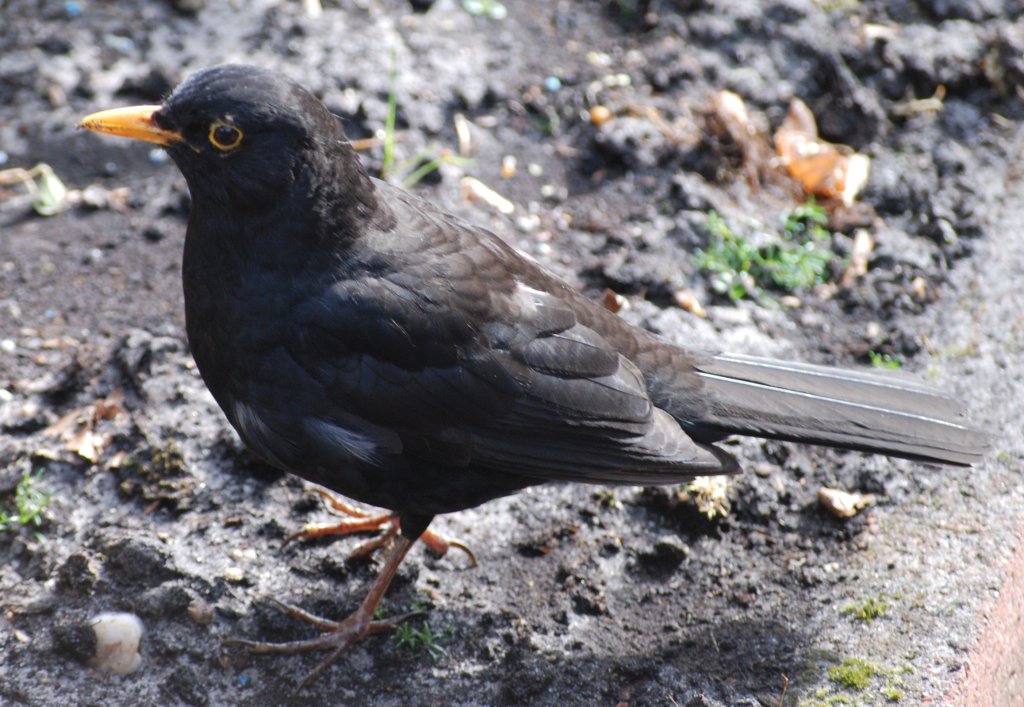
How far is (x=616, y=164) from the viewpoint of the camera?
225 inches

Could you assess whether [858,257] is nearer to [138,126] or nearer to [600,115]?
[600,115]

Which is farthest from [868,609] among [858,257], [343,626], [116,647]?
[116,647]

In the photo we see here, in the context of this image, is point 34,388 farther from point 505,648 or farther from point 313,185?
point 505,648

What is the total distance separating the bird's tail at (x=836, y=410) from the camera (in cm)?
377

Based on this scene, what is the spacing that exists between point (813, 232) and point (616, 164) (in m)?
1.04

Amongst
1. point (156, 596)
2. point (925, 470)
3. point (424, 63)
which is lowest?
point (156, 596)

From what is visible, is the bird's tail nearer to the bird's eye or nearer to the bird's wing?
the bird's wing

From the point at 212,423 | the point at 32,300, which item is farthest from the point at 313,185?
the point at 32,300

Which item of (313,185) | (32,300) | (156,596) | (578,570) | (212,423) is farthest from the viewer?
(32,300)

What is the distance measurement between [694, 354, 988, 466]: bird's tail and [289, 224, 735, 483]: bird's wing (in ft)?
0.68

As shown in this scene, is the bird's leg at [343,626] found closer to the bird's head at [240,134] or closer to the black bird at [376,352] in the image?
the black bird at [376,352]

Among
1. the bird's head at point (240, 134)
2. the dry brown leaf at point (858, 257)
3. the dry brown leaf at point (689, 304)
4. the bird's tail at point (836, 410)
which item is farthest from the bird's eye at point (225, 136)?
the dry brown leaf at point (858, 257)

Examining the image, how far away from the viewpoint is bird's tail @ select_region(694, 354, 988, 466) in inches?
149

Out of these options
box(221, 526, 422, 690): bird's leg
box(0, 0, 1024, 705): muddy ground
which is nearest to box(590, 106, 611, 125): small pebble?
box(0, 0, 1024, 705): muddy ground
